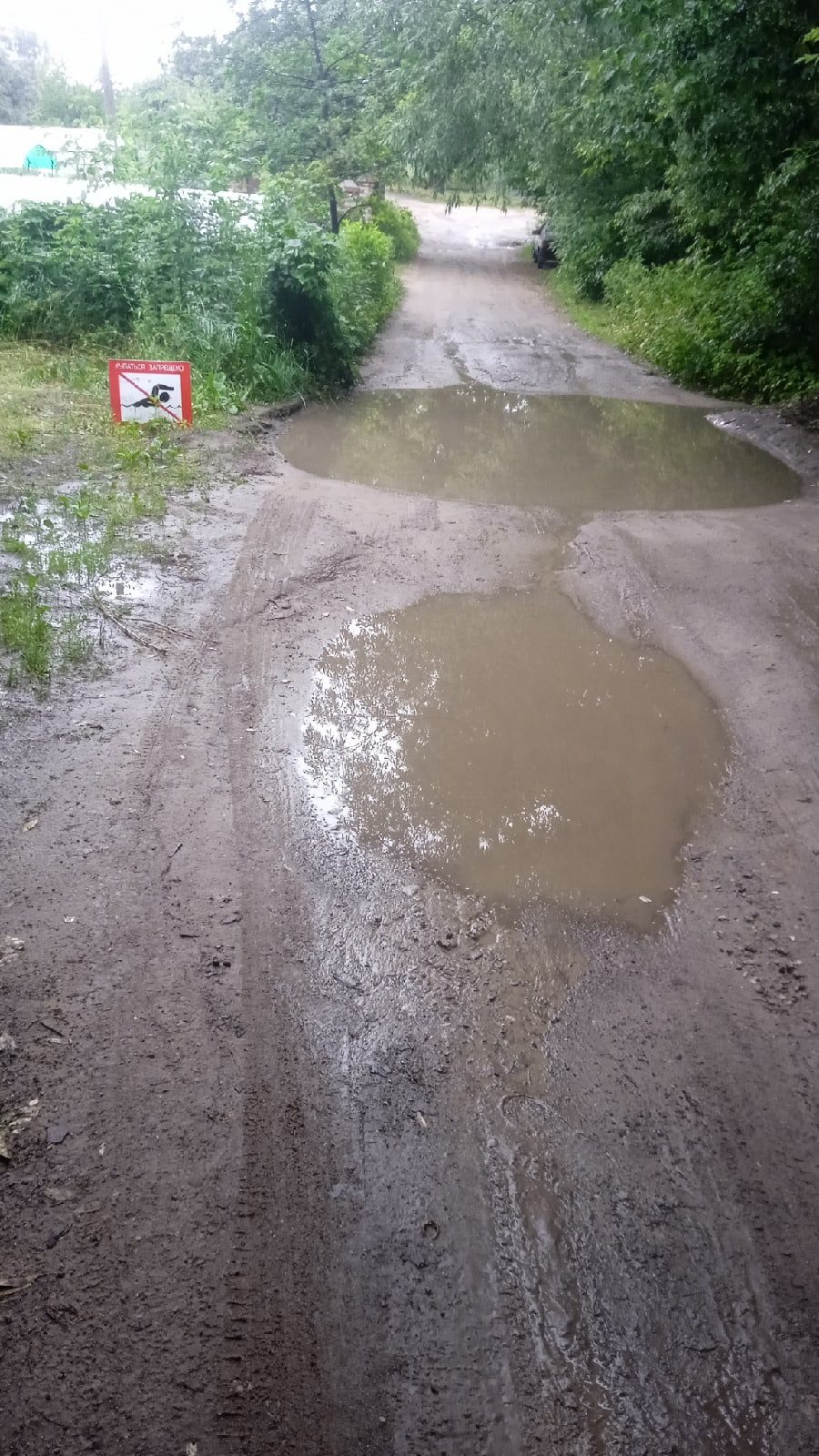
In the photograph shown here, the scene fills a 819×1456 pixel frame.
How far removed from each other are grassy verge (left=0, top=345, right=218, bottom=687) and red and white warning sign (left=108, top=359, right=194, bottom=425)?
5.5 inches

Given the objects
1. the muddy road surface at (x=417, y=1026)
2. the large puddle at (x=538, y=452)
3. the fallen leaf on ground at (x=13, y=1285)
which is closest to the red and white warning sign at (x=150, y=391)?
the large puddle at (x=538, y=452)

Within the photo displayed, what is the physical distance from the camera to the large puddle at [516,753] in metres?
4.29

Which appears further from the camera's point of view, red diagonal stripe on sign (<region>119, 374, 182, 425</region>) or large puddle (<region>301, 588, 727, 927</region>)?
red diagonal stripe on sign (<region>119, 374, 182, 425</region>)

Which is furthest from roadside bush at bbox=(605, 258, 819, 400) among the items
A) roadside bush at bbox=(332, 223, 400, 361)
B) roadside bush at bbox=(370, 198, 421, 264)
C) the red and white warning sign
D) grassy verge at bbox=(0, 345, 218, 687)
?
roadside bush at bbox=(370, 198, 421, 264)

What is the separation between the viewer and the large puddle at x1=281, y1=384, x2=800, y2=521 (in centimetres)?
925

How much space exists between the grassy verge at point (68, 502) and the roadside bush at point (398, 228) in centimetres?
1541

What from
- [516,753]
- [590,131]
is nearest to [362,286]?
[590,131]

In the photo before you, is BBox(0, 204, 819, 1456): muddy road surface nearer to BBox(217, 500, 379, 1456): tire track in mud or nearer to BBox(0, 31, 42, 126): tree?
BBox(217, 500, 379, 1456): tire track in mud

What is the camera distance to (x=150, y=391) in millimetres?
9750

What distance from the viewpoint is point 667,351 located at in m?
14.5

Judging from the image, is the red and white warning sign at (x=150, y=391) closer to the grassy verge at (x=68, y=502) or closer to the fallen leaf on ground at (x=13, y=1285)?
the grassy verge at (x=68, y=502)

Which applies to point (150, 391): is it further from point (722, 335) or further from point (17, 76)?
point (17, 76)

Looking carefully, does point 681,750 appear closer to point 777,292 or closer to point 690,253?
point 777,292

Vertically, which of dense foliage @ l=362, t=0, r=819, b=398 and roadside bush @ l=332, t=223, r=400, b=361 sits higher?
dense foliage @ l=362, t=0, r=819, b=398
